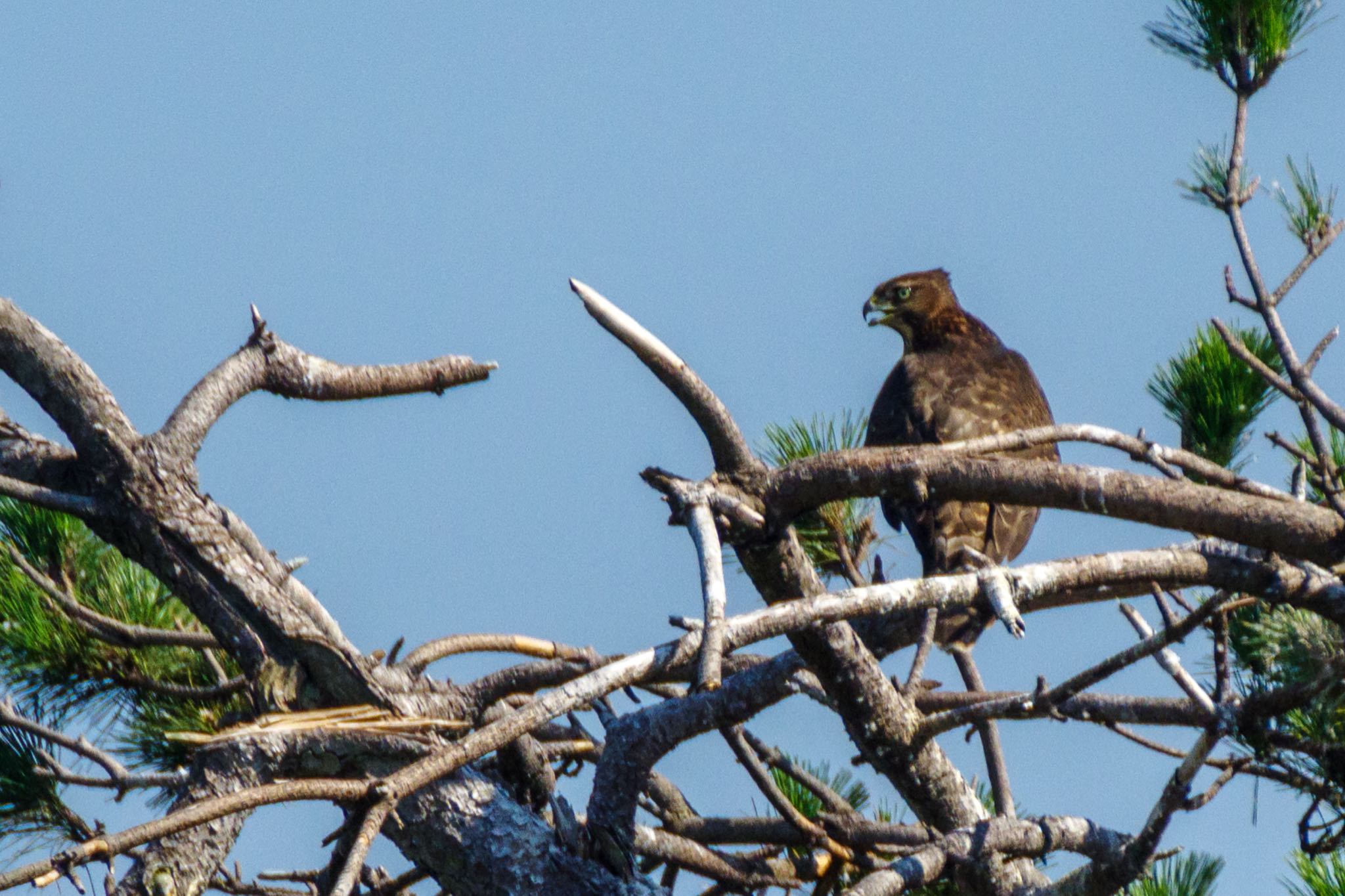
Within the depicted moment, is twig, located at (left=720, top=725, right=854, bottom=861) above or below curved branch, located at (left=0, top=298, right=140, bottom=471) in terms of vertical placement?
below

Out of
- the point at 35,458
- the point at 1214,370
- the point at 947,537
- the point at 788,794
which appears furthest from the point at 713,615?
the point at 947,537

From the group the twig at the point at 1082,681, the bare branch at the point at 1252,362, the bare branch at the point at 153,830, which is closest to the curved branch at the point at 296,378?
the bare branch at the point at 153,830

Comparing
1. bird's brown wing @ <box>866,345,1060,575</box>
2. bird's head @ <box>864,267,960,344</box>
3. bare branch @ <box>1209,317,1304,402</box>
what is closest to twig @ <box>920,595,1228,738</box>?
bare branch @ <box>1209,317,1304,402</box>

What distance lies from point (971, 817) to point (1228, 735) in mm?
802

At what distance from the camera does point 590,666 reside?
3049 mm

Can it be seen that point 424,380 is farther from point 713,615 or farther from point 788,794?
point 788,794

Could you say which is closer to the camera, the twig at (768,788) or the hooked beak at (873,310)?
the twig at (768,788)

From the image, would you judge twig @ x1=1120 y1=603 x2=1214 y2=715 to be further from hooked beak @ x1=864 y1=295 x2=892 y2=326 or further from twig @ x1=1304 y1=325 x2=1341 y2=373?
hooked beak @ x1=864 y1=295 x2=892 y2=326

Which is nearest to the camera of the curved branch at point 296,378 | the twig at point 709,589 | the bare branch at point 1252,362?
the twig at point 709,589

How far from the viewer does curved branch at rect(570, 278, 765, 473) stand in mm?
2594

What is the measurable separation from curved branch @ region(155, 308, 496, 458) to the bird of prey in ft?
5.95

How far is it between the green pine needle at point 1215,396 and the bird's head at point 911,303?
9.10 ft

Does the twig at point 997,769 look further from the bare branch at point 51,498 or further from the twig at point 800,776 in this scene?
the bare branch at point 51,498

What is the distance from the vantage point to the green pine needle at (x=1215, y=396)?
A: 418cm
